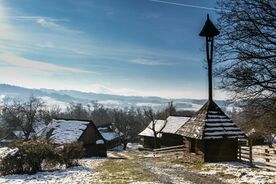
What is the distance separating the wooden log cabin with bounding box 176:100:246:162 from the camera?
2527 centimetres

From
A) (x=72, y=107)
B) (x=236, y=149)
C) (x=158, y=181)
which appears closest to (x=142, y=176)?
(x=158, y=181)

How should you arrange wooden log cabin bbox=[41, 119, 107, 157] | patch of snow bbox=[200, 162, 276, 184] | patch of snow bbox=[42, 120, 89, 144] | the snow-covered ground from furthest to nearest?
wooden log cabin bbox=[41, 119, 107, 157] < patch of snow bbox=[42, 120, 89, 144] < the snow-covered ground < patch of snow bbox=[200, 162, 276, 184]

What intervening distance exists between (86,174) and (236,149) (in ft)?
39.4

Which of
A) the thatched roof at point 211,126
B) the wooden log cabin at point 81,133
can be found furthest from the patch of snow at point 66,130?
the thatched roof at point 211,126

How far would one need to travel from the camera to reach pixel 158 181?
1791 centimetres

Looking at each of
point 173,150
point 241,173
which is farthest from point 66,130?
point 241,173

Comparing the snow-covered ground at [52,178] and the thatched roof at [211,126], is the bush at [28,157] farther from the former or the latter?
the thatched roof at [211,126]

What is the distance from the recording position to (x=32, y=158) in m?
22.3

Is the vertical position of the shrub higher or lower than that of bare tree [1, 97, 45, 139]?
lower

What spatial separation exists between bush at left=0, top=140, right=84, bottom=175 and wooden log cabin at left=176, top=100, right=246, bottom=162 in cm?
1022

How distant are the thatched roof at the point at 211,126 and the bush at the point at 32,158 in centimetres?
1022

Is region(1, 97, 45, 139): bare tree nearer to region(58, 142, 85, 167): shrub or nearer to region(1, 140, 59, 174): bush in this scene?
region(58, 142, 85, 167): shrub

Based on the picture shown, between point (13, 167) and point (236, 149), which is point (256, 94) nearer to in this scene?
point (236, 149)

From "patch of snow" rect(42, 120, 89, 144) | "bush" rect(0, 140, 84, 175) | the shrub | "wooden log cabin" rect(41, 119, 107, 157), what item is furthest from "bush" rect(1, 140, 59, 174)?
"wooden log cabin" rect(41, 119, 107, 157)
